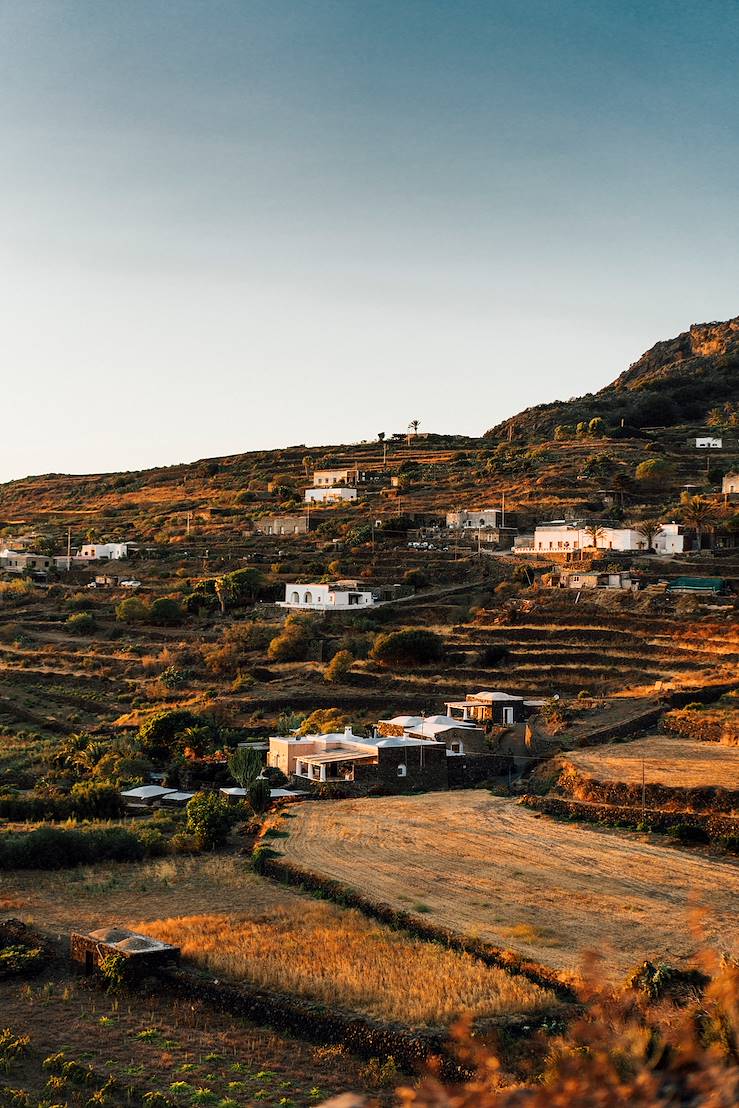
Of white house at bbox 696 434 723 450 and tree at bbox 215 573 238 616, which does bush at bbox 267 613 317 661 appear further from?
white house at bbox 696 434 723 450

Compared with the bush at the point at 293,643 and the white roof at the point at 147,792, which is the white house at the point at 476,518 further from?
the white roof at the point at 147,792

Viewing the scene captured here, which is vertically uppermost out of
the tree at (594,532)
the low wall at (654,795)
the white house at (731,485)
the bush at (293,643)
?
the white house at (731,485)

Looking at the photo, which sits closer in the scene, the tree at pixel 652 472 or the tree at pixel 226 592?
the tree at pixel 226 592

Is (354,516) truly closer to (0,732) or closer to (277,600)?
(277,600)

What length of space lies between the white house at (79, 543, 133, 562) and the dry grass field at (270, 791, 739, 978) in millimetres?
49365

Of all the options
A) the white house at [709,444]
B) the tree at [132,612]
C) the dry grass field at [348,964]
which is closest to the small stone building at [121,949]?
the dry grass field at [348,964]

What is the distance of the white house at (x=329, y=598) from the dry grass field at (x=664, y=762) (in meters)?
24.3

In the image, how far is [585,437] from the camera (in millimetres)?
96938

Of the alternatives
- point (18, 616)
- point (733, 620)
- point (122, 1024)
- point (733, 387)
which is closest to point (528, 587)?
point (733, 620)

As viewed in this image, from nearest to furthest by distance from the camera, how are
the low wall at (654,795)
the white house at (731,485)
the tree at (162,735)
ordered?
the low wall at (654,795) → the tree at (162,735) → the white house at (731,485)

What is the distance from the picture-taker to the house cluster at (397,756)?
101 feet

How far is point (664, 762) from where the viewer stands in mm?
28188

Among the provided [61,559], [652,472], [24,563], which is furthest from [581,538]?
[24,563]

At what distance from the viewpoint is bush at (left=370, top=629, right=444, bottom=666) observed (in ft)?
148
